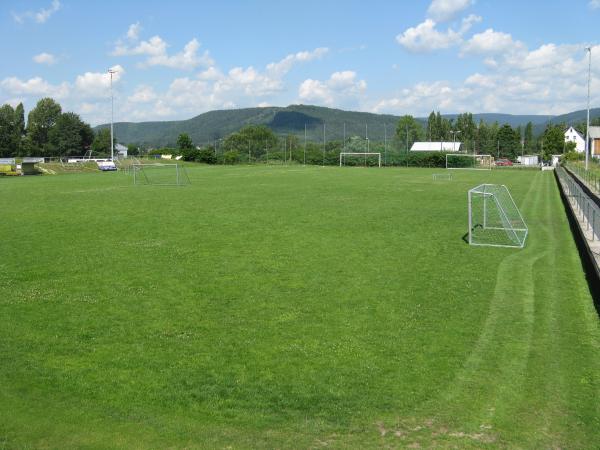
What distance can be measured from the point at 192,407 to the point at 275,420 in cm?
94

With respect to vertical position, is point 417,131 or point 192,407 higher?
point 417,131

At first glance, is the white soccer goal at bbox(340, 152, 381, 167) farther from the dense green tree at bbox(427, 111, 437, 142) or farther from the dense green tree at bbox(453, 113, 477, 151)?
the dense green tree at bbox(427, 111, 437, 142)

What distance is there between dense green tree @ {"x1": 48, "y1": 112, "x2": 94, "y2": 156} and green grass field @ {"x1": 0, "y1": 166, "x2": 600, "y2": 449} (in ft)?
313

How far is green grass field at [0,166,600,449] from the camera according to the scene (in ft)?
19.4

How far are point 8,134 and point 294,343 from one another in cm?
10640

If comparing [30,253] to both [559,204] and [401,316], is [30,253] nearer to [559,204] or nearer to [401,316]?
[401,316]

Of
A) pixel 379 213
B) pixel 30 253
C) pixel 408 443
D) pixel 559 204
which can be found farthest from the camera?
pixel 559 204

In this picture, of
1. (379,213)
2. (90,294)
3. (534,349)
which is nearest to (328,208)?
(379,213)

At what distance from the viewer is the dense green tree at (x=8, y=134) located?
10019 cm

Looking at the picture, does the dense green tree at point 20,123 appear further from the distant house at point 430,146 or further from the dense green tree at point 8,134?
the distant house at point 430,146

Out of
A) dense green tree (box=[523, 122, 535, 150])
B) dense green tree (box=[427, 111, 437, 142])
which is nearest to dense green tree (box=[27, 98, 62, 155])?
dense green tree (box=[427, 111, 437, 142])

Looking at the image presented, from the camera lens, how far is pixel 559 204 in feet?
92.4

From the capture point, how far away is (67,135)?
106 metres

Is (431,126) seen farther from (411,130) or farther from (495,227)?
(495,227)
